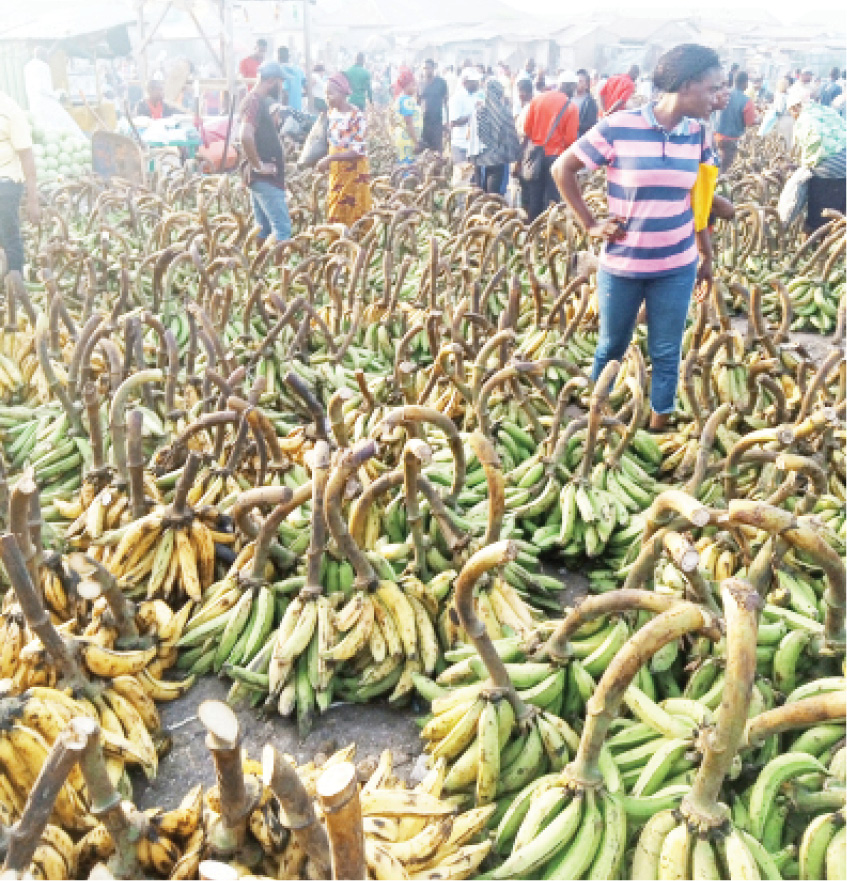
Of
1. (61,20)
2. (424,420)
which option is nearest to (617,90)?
(424,420)

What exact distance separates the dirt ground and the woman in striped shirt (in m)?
2.69

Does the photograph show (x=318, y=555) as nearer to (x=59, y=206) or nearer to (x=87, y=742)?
(x=87, y=742)

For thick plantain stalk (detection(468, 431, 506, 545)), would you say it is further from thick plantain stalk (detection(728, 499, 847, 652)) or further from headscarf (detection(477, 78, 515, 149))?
headscarf (detection(477, 78, 515, 149))

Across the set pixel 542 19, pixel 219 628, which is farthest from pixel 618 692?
pixel 542 19

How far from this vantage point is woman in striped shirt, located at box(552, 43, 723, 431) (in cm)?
416

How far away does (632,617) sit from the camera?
8.86ft

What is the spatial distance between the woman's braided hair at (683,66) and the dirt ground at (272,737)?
3.22 meters

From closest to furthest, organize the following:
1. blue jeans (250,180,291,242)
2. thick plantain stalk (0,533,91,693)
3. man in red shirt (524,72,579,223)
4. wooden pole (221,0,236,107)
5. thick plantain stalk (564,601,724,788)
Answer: thick plantain stalk (564,601,724,788)
thick plantain stalk (0,533,91,693)
blue jeans (250,180,291,242)
man in red shirt (524,72,579,223)
wooden pole (221,0,236,107)

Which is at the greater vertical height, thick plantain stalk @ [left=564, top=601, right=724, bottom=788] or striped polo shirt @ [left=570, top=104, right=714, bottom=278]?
striped polo shirt @ [left=570, top=104, right=714, bottom=278]

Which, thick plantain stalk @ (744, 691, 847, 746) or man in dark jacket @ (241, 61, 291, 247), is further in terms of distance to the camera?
man in dark jacket @ (241, 61, 291, 247)

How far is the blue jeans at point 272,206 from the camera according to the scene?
8094mm

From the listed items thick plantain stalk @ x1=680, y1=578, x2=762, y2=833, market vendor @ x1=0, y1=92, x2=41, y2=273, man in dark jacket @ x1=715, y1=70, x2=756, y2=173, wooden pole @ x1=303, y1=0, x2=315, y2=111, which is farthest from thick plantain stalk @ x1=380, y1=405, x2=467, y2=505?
wooden pole @ x1=303, y1=0, x2=315, y2=111

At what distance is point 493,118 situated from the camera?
33.7 ft

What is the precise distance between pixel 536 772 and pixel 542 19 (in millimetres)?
56100
